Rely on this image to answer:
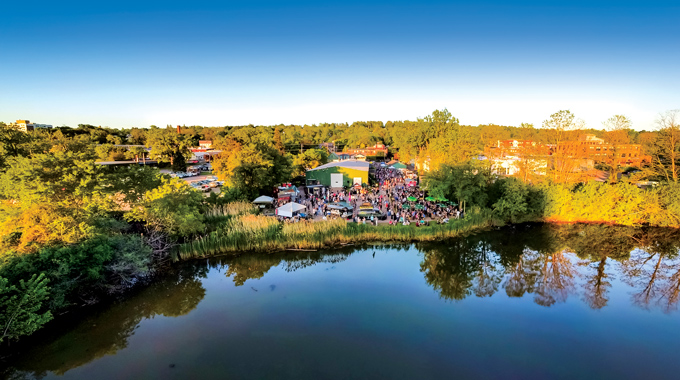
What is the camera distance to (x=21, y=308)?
11219 millimetres

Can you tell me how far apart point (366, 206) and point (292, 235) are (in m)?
7.39

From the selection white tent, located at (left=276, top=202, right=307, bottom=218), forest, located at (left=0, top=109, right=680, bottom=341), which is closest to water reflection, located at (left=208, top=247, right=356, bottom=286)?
forest, located at (left=0, top=109, right=680, bottom=341)

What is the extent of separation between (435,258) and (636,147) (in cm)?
3568

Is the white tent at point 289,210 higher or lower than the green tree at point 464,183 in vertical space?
lower

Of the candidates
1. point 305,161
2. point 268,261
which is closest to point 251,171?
point 268,261

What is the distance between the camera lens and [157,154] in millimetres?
55594

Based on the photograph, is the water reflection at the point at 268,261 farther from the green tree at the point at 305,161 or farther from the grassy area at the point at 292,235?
the green tree at the point at 305,161

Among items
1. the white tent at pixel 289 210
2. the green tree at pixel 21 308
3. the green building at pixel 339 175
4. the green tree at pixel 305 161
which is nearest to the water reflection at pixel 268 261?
the white tent at pixel 289 210

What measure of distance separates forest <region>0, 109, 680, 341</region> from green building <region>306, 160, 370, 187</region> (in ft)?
13.3

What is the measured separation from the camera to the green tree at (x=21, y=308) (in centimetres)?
1088

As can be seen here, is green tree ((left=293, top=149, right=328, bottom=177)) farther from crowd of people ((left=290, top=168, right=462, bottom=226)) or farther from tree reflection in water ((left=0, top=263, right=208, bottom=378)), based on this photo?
tree reflection in water ((left=0, top=263, right=208, bottom=378))

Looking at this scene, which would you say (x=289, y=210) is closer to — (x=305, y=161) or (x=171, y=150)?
(x=305, y=161)

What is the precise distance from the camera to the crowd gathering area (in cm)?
2458

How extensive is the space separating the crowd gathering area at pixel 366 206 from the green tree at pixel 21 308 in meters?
13.9
